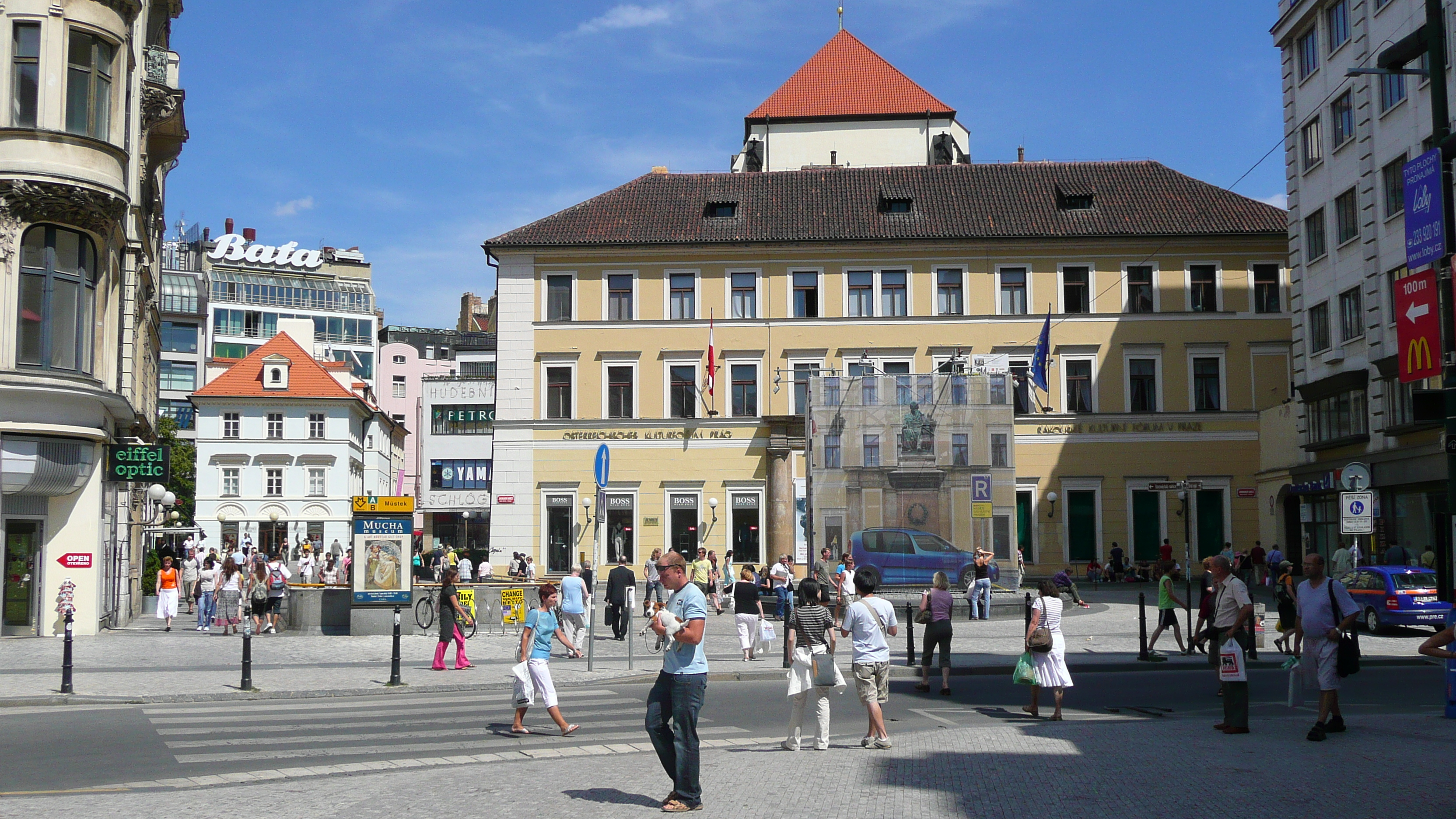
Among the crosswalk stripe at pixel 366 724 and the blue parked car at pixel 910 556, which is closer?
the crosswalk stripe at pixel 366 724

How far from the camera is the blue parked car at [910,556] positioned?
114 ft

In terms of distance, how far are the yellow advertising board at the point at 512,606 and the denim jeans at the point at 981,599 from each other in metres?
10.7

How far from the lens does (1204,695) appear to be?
1731cm

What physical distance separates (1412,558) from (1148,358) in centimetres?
1652

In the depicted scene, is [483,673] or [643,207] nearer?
[483,673]

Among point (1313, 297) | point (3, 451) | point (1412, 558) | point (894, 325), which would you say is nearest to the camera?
point (3, 451)

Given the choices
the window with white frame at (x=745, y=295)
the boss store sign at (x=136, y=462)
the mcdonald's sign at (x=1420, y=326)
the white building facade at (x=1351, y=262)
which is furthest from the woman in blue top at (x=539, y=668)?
the window with white frame at (x=745, y=295)

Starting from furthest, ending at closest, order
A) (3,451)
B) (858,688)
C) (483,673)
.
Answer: (3,451), (483,673), (858,688)

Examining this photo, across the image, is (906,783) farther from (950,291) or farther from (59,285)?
(950,291)

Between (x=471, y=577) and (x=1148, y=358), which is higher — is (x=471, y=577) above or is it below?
below

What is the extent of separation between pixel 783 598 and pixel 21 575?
15386 mm

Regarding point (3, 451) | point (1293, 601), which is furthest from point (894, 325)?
point (3, 451)

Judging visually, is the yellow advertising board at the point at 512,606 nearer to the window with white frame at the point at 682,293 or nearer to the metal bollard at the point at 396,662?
the metal bollard at the point at 396,662

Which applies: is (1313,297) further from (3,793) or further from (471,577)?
(3,793)
